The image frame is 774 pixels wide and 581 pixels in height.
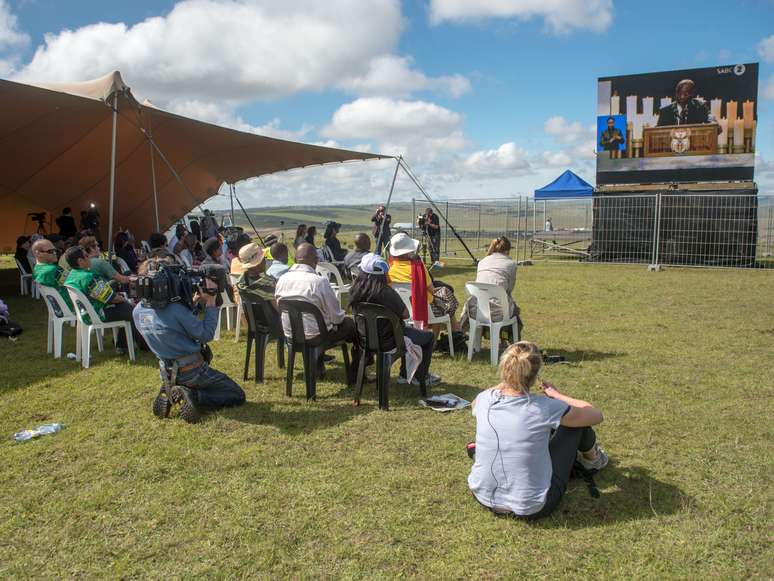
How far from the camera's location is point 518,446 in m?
2.88

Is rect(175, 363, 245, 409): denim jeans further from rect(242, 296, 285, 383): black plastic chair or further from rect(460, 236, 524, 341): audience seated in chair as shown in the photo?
rect(460, 236, 524, 341): audience seated in chair

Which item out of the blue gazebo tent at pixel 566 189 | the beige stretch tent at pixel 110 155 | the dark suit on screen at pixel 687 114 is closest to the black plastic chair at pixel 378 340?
the beige stretch tent at pixel 110 155

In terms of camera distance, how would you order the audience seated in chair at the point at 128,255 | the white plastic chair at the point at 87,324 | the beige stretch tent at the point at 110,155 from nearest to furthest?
the white plastic chair at the point at 87,324
the beige stretch tent at the point at 110,155
the audience seated in chair at the point at 128,255

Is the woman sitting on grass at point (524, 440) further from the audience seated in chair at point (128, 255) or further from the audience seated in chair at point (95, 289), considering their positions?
the audience seated in chair at point (128, 255)

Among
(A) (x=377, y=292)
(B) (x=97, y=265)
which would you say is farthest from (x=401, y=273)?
(B) (x=97, y=265)

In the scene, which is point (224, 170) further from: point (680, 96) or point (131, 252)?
point (680, 96)

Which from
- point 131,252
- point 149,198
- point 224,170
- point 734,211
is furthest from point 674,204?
point 149,198

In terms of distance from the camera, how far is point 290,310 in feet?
15.3

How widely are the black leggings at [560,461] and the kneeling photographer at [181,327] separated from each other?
8.22 ft

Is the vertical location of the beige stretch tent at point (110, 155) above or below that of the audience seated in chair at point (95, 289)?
above

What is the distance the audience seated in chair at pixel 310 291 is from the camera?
15.2 feet

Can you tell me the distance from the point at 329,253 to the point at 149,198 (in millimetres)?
6761

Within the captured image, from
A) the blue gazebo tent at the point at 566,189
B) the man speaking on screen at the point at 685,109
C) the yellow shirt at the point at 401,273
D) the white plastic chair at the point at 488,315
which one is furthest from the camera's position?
the blue gazebo tent at the point at 566,189

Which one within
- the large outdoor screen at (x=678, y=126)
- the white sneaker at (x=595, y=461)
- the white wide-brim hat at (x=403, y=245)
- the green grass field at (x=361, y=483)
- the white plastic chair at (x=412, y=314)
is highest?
the large outdoor screen at (x=678, y=126)
